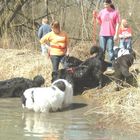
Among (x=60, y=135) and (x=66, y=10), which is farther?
(x=66, y=10)

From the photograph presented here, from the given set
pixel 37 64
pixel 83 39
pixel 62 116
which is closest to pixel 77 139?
pixel 62 116

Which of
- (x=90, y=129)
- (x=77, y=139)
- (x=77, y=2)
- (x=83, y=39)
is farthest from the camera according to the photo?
(x=77, y=2)

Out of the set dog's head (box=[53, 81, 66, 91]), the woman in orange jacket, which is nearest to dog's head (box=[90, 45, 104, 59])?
the woman in orange jacket

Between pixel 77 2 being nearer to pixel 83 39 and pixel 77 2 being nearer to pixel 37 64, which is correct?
pixel 83 39

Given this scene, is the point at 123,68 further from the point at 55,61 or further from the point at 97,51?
the point at 55,61

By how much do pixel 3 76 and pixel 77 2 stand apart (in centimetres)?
566

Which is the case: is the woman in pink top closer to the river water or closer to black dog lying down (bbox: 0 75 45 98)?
black dog lying down (bbox: 0 75 45 98)

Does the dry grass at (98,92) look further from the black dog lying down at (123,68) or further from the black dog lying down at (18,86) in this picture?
the black dog lying down at (18,86)

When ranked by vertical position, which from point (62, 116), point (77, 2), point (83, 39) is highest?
point (77, 2)

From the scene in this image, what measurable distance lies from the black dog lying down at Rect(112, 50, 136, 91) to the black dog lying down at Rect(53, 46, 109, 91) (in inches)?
21.0

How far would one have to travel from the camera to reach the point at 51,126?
401 inches

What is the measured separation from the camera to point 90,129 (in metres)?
9.91

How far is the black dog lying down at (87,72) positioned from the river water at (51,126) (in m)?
1.34

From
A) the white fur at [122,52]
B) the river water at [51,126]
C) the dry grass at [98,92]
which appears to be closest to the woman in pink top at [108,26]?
the white fur at [122,52]
